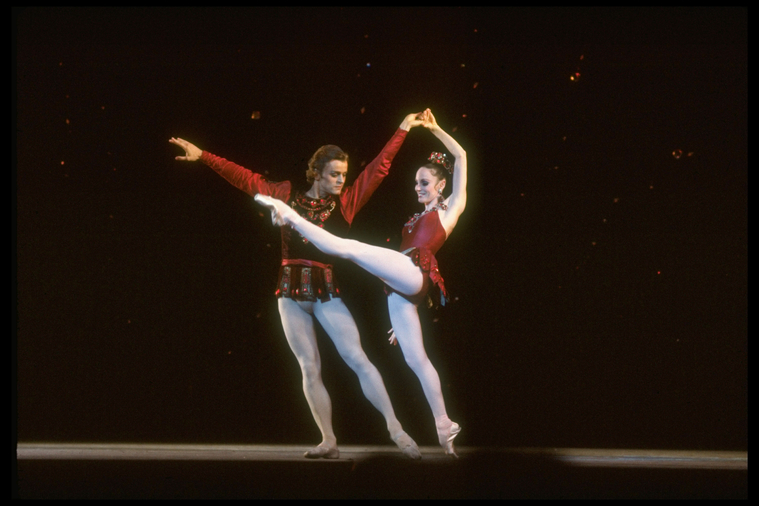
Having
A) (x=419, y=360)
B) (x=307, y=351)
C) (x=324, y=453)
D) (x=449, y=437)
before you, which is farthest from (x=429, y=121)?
(x=324, y=453)

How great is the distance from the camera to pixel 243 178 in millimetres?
3201

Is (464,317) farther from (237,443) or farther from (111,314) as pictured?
(111,314)

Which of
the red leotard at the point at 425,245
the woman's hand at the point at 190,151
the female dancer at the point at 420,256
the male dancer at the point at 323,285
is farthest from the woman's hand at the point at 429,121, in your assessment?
the woman's hand at the point at 190,151

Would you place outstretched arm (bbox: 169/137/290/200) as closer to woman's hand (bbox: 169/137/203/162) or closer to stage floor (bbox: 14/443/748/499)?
woman's hand (bbox: 169/137/203/162)

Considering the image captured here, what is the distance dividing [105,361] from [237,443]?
822mm

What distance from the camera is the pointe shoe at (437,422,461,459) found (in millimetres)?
3156

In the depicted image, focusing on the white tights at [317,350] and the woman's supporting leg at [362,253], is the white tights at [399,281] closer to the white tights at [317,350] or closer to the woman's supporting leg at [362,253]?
the woman's supporting leg at [362,253]

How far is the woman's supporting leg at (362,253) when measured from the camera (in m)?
2.96

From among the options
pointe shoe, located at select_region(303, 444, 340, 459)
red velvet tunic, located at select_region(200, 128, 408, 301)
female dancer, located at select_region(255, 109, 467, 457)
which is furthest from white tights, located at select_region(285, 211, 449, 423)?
pointe shoe, located at select_region(303, 444, 340, 459)

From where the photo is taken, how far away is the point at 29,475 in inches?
126

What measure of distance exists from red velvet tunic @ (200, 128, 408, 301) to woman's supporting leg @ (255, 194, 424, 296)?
106mm

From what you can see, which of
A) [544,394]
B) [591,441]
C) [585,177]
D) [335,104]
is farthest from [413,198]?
[591,441]

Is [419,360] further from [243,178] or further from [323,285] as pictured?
[243,178]

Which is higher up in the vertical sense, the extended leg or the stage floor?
the extended leg
